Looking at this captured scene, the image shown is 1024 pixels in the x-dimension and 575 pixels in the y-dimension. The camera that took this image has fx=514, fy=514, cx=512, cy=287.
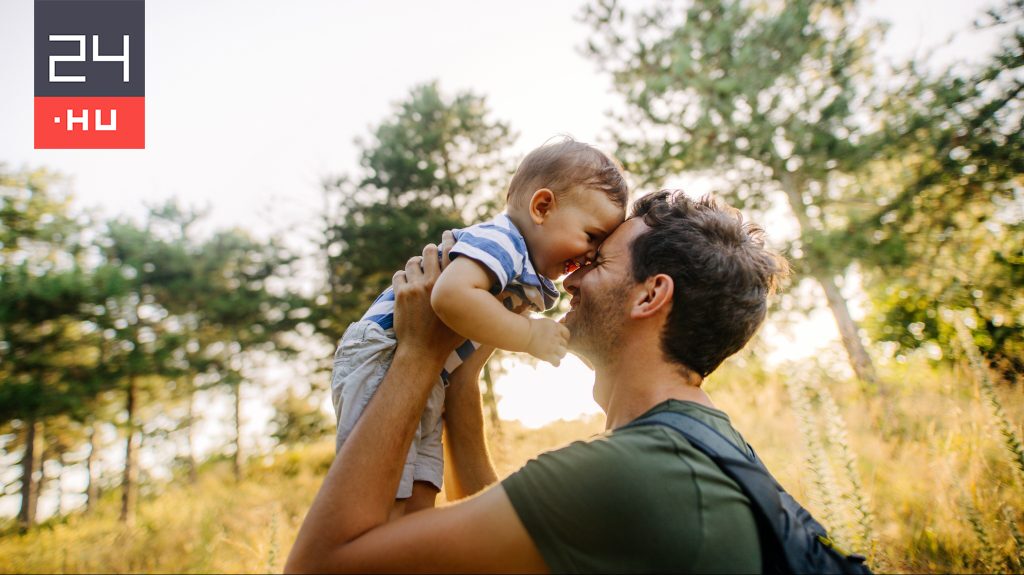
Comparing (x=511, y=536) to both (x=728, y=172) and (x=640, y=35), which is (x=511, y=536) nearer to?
(x=728, y=172)

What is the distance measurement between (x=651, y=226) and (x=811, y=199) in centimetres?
1200

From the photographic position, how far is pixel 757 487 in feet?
4.26

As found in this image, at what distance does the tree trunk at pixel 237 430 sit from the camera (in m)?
20.0

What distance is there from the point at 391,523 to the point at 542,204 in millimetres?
1445

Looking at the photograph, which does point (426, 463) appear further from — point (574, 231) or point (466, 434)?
point (574, 231)

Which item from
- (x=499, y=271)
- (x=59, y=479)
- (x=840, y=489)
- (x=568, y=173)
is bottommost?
(x=59, y=479)

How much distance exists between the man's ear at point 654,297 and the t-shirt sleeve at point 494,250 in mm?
482

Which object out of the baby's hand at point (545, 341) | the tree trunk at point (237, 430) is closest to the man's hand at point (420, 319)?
the baby's hand at point (545, 341)

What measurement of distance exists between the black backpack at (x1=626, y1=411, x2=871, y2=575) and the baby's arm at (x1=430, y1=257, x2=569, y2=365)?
526 mm

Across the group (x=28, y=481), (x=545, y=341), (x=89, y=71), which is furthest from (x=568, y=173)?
(x=28, y=481)

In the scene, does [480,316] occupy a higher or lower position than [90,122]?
lower

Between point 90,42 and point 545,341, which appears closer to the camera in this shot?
point 545,341

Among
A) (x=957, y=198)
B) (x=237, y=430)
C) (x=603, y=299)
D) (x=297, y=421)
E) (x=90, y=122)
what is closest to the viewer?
(x=603, y=299)

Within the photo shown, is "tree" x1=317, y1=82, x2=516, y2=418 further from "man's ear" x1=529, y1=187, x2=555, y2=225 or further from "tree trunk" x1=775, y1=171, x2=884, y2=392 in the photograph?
"man's ear" x1=529, y1=187, x2=555, y2=225
